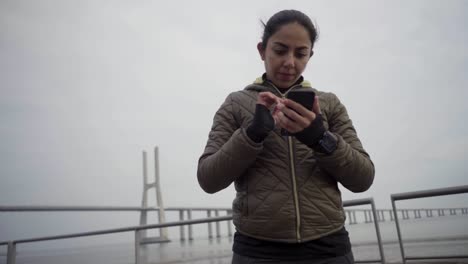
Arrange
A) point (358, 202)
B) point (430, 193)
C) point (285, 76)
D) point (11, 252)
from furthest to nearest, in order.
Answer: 1. point (11, 252)
2. point (358, 202)
3. point (430, 193)
4. point (285, 76)

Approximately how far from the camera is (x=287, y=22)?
872 mm

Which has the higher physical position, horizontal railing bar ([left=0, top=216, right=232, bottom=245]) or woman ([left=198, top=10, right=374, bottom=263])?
woman ([left=198, top=10, right=374, bottom=263])

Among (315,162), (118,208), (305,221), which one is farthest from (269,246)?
(118,208)

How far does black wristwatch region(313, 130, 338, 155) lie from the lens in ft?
2.32

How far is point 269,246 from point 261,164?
A: 18cm

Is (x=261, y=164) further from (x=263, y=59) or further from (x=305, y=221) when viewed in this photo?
(x=263, y=59)

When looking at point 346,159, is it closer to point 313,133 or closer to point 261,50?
point 313,133

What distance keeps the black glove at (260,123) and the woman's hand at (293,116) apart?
0.10 ft

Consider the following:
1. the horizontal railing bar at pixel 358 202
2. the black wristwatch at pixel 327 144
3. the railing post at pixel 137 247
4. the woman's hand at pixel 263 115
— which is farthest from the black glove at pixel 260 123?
the railing post at pixel 137 247

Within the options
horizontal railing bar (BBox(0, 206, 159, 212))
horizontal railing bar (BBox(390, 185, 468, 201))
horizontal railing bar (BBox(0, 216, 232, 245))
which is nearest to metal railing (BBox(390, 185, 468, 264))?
horizontal railing bar (BBox(390, 185, 468, 201))

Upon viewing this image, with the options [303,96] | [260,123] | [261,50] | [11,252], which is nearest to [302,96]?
[303,96]

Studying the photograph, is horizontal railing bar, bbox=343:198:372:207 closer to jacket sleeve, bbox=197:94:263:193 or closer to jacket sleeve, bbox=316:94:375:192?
jacket sleeve, bbox=316:94:375:192

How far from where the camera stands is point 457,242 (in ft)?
7.34

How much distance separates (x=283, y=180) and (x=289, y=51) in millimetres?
Answer: 324
